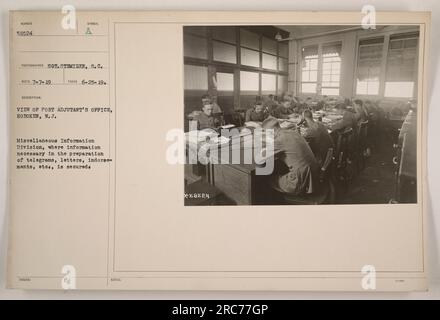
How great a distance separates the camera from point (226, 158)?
1.13 m

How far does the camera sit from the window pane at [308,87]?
1.13m

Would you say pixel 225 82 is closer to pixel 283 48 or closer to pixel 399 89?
pixel 283 48

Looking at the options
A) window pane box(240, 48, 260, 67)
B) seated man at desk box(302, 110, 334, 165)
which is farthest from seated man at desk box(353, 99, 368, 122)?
window pane box(240, 48, 260, 67)

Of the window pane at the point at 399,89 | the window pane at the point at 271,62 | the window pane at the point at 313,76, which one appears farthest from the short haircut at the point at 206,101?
the window pane at the point at 399,89

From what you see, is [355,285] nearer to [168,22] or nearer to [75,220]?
[75,220]

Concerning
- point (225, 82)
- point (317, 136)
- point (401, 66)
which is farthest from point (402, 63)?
point (225, 82)

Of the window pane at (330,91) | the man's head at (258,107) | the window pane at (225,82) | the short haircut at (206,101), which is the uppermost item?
the window pane at (225,82)

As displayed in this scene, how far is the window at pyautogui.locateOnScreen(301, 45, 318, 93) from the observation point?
1117 mm

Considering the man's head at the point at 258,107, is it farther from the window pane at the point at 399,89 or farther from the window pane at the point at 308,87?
the window pane at the point at 399,89

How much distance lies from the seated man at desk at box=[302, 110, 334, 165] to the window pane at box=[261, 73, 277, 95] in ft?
0.42

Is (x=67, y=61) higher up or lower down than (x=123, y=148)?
higher up

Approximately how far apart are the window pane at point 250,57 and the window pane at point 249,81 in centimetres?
3
